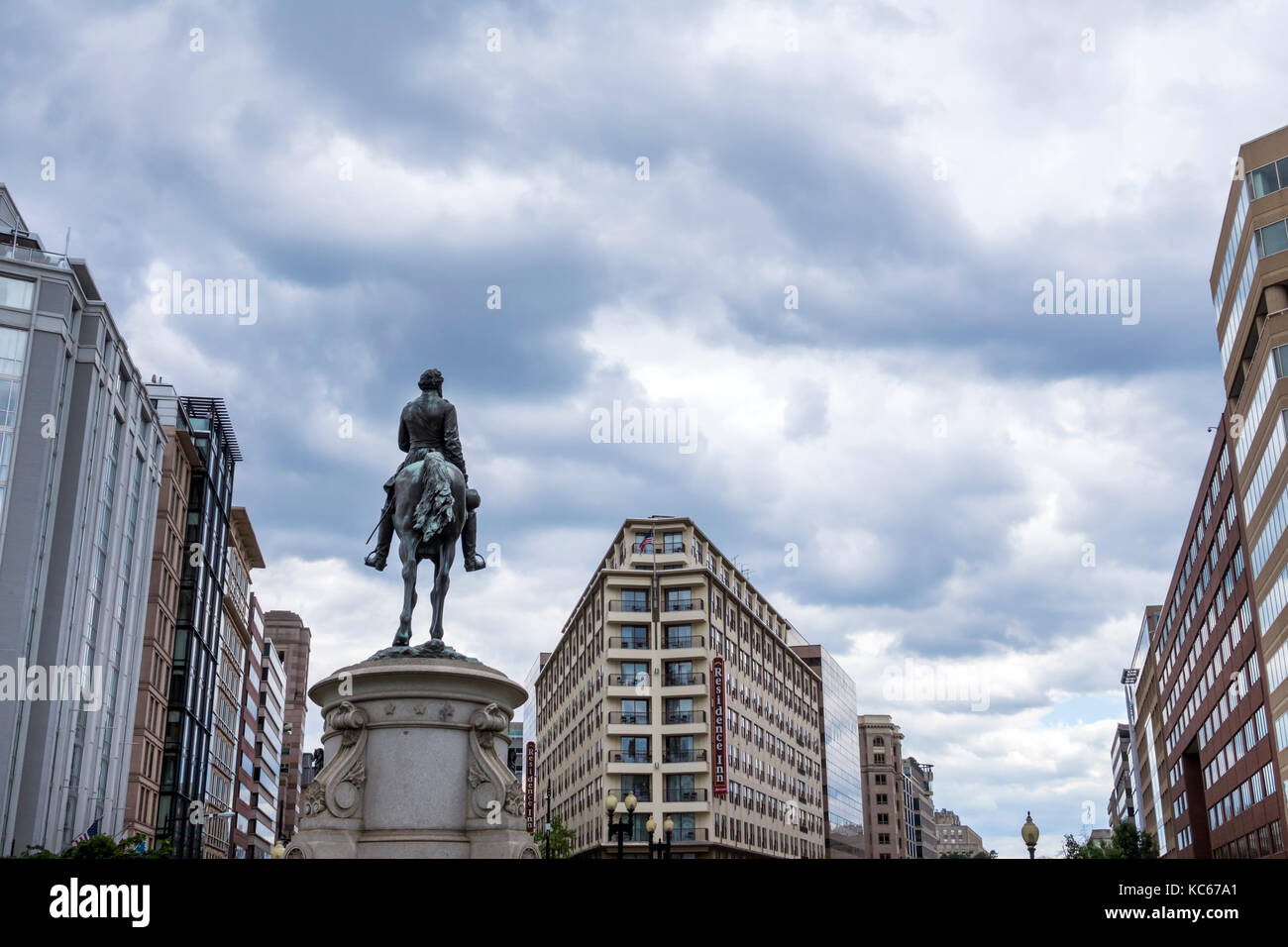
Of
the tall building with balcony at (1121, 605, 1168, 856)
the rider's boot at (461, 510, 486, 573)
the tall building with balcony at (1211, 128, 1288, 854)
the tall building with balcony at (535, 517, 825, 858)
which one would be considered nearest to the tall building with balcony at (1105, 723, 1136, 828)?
the tall building with balcony at (1121, 605, 1168, 856)

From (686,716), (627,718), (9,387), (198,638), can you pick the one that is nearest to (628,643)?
(627,718)

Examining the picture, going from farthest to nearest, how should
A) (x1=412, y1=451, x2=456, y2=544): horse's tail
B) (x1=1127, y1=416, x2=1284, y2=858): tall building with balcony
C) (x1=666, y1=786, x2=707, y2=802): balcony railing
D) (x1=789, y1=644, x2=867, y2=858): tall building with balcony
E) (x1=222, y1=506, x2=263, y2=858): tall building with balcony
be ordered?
(x1=789, y1=644, x2=867, y2=858): tall building with balcony → (x1=222, y1=506, x2=263, y2=858): tall building with balcony → (x1=666, y1=786, x2=707, y2=802): balcony railing → (x1=1127, y1=416, x2=1284, y2=858): tall building with balcony → (x1=412, y1=451, x2=456, y2=544): horse's tail

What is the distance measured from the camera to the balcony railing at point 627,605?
316ft

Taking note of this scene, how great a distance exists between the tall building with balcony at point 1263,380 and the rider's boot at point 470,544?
4748cm

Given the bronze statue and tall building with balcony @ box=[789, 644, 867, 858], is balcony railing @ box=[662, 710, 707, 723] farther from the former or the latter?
the bronze statue

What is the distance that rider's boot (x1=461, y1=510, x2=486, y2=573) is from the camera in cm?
1611

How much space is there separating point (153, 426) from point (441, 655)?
64.3 meters

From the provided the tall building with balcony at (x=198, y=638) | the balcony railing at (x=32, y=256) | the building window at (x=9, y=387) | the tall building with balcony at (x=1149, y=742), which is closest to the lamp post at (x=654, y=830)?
the building window at (x=9, y=387)

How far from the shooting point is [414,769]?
13.5 m

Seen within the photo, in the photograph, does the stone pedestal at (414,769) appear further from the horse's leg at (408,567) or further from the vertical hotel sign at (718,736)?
the vertical hotel sign at (718,736)

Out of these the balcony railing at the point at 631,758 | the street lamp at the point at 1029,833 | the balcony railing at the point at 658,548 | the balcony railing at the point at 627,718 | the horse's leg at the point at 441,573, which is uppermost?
the balcony railing at the point at 658,548

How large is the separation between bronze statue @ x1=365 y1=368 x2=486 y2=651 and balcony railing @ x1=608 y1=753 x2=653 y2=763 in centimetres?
7780
